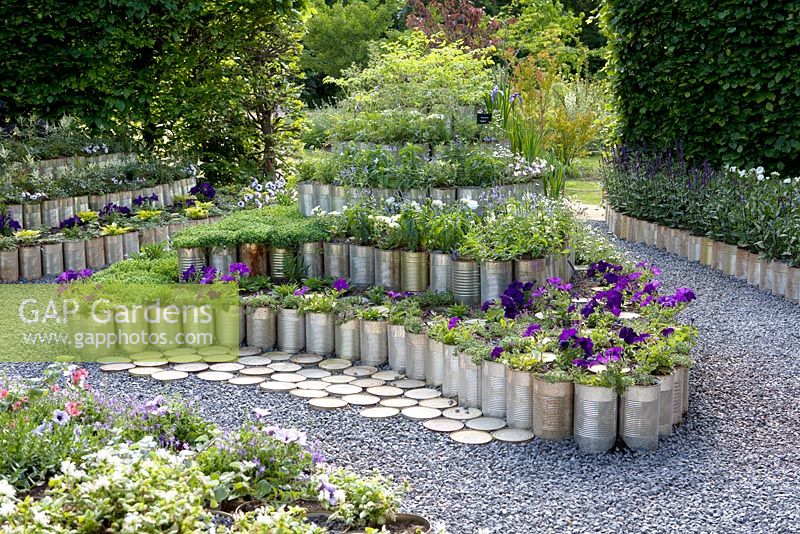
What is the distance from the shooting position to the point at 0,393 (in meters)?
3.48

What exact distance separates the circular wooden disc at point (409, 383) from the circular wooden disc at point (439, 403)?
210 millimetres

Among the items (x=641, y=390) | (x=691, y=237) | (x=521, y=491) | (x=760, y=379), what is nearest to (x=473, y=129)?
(x=691, y=237)

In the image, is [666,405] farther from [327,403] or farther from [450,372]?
[327,403]

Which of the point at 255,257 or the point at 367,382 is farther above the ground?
the point at 255,257

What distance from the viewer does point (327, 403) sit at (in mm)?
4184

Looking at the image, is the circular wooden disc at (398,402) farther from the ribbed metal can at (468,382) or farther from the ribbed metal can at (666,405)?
the ribbed metal can at (666,405)

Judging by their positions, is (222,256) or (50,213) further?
(50,213)

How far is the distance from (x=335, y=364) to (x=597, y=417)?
5.34 feet

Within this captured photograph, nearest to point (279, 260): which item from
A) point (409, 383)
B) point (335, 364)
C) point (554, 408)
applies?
point (335, 364)

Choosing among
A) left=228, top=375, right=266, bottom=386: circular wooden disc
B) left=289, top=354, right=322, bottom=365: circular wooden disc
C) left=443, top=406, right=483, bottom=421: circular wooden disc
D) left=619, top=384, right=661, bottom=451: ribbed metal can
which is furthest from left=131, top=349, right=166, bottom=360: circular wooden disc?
left=619, top=384, right=661, bottom=451: ribbed metal can

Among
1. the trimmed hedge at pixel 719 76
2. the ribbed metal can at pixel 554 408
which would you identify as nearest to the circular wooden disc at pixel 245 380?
the ribbed metal can at pixel 554 408

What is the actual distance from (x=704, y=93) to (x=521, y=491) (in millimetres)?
5192

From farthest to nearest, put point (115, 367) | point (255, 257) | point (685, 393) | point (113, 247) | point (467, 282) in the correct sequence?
point (113, 247) < point (255, 257) < point (467, 282) < point (115, 367) < point (685, 393)

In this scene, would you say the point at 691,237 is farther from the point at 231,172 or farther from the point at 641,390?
the point at 231,172
